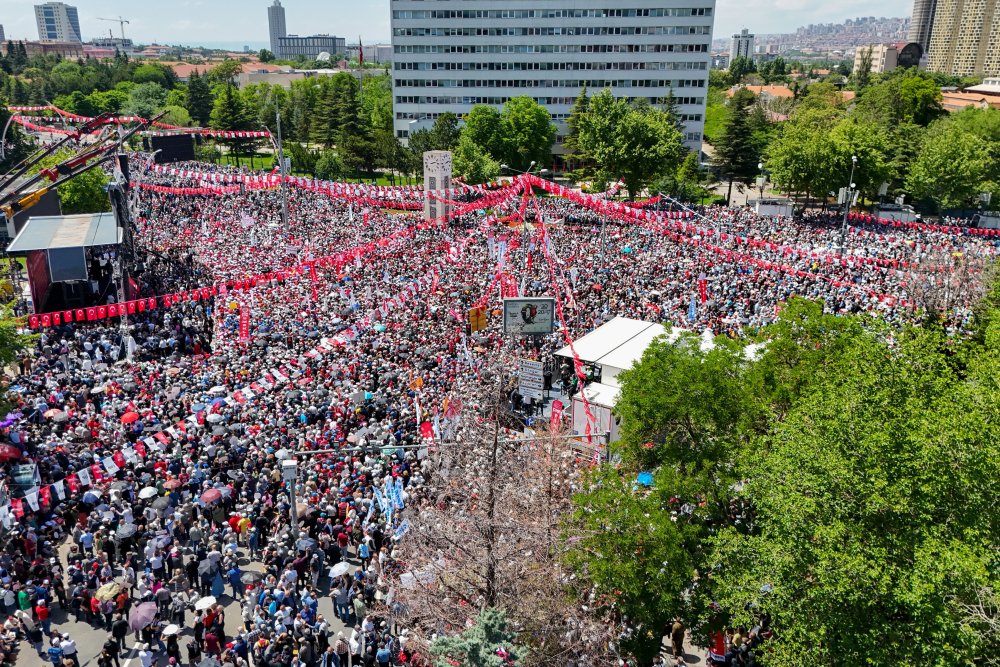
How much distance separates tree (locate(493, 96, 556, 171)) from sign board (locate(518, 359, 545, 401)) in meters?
48.6

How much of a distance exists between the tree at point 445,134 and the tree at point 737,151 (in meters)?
24.4

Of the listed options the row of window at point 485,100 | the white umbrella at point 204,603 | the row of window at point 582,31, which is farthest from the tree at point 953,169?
the white umbrella at point 204,603

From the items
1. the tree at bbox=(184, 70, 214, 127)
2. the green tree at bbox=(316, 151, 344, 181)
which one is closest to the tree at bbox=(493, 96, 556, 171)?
the green tree at bbox=(316, 151, 344, 181)

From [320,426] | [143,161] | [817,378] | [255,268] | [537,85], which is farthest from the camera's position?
[537,85]

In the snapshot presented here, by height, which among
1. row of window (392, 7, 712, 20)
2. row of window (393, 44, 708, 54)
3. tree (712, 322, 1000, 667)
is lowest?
tree (712, 322, 1000, 667)

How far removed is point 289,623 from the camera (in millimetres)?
13594

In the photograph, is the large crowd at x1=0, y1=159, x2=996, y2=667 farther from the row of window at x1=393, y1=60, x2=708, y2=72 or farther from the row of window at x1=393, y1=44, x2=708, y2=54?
the row of window at x1=393, y1=44, x2=708, y2=54

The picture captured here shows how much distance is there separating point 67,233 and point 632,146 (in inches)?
1561

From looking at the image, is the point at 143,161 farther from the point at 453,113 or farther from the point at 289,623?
the point at 289,623

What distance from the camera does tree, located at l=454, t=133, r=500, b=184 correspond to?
60688 millimetres

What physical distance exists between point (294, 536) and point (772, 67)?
161821 millimetres

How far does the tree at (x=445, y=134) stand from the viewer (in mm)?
68312

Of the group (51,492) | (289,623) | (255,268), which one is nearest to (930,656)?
(289,623)

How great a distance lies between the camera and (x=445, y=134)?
69.8 metres
